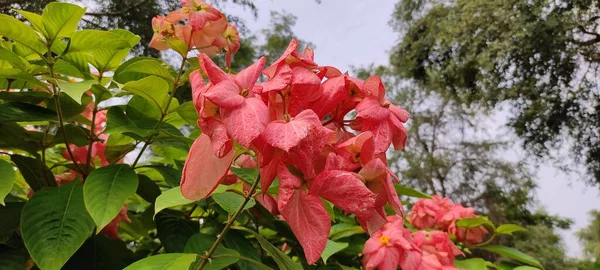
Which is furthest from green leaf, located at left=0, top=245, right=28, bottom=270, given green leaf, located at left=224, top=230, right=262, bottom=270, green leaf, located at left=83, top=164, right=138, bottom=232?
green leaf, located at left=224, top=230, right=262, bottom=270

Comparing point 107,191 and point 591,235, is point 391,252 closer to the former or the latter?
point 107,191

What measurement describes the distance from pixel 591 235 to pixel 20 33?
17184mm

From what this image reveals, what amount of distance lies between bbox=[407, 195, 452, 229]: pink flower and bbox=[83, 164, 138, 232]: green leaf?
74cm

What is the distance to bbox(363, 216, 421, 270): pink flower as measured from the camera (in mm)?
701

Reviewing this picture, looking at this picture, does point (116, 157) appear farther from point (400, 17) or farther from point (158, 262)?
point (400, 17)

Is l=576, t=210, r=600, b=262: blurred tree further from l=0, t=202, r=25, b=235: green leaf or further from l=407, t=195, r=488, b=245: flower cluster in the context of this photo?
l=0, t=202, r=25, b=235: green leaf

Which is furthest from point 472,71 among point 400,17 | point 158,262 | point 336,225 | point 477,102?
point 158,262

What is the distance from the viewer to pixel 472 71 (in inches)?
293

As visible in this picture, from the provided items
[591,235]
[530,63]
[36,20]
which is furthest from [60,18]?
[591,235]

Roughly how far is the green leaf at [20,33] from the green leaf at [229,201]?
0.26 m

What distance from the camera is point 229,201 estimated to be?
1.75 feet

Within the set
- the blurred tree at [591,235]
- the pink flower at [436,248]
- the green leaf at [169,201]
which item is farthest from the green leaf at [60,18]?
the blurred tree at [591,235]

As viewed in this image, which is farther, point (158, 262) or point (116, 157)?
point (116, 157)

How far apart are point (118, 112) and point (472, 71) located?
737cm
